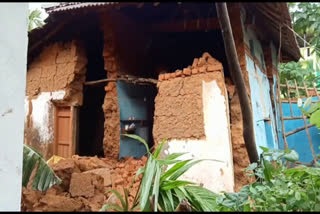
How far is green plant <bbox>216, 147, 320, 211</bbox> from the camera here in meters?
1.70

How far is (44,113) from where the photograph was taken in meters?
7.36

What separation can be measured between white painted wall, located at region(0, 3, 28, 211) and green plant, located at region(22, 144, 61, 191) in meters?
2.33

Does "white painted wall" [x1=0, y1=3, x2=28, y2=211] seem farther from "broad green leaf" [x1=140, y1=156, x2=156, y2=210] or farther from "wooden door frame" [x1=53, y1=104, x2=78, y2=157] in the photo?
"wooden door frame" [x1=53, y1=104, x2=78, y2=157]

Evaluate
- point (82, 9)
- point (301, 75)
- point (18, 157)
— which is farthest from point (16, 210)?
point (301, 75)

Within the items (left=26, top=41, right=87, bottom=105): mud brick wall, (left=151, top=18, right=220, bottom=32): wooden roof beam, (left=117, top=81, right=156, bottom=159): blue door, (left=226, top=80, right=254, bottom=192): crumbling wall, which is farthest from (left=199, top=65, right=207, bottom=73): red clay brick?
(left=26, top=41, right=87, bottom=105): mud brick wall

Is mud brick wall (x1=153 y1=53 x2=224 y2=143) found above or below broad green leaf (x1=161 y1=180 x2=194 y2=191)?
above

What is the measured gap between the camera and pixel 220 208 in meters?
2.00

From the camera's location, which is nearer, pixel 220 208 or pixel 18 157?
pixel 18 157

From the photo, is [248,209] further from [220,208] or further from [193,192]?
[193,192]

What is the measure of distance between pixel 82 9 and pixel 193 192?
4943 mm

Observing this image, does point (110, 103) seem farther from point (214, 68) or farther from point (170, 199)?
point (170, 199)

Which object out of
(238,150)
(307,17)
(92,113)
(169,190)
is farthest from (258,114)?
(92,113)

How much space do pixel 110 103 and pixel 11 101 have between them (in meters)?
4.83

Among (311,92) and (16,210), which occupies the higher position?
(311,92)
